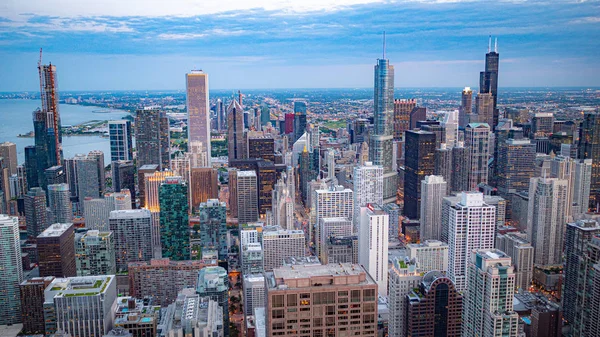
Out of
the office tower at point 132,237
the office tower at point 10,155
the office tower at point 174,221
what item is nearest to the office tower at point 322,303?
the office tower at point 132,237

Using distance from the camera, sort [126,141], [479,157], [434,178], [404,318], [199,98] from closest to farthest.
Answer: [404,318]
[434,178]
[479,157]
[126,141]
[199,98]

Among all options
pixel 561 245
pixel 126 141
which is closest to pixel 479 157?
pixel 561 245

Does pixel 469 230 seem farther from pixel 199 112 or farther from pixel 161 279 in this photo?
pixel 199 112

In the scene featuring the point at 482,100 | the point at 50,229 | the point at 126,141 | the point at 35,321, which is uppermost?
the point at 482,100

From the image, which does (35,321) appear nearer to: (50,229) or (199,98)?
(50,229)

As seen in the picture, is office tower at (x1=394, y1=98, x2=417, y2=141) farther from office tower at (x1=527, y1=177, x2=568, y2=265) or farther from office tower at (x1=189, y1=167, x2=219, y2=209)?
office tower at (x1=527, y1=177, x2=568, y2=265)

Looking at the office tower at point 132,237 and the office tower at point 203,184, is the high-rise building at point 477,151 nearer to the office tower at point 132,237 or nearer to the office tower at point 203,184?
the office tower at point 203,184
